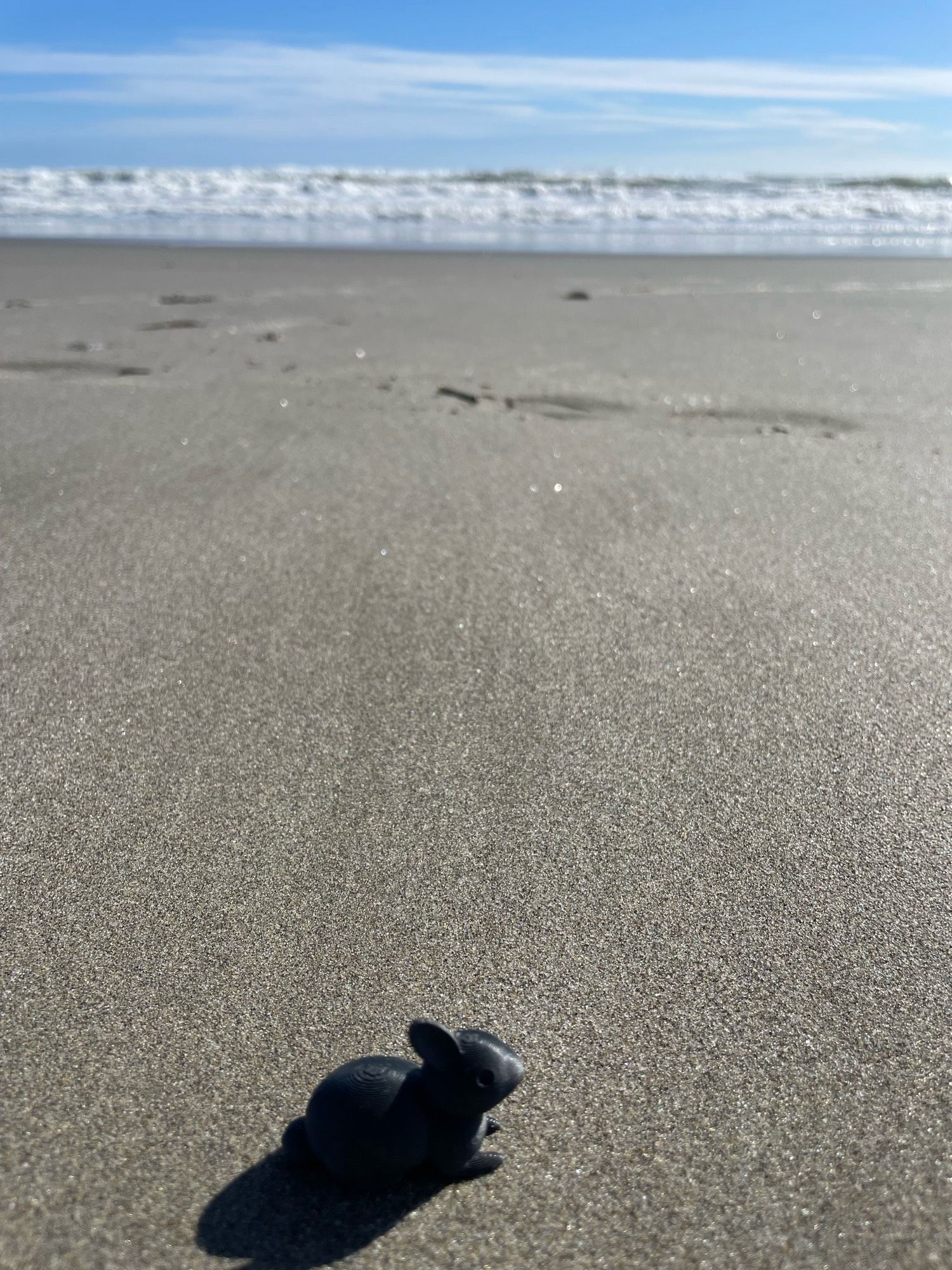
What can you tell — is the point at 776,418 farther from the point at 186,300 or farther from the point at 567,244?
the point at 567,244

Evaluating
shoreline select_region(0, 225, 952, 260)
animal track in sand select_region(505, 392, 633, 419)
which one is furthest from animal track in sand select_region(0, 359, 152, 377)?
shoreline select_region(0, 225, 952, 260)

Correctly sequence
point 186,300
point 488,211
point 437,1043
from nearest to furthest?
point 437,1043 → point 186,300 → point 488,211

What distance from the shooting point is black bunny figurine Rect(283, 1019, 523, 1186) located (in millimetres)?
890

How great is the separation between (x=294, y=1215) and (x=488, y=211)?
14.3 metres

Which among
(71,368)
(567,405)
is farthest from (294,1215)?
(71,368)

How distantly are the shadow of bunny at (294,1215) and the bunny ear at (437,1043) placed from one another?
12 cm

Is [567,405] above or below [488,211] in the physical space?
below

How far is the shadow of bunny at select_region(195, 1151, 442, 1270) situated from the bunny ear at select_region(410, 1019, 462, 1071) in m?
0.12

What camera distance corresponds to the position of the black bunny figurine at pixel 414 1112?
890mm

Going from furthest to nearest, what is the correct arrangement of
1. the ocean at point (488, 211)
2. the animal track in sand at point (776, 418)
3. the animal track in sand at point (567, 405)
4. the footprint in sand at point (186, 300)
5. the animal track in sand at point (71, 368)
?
the ocean at point (488, 211), the footprint in sand at point (186, 300), the animal track in sand at point (71, 368), the animal track in sand at point (567, 405), the animal track in sand at point (776, 418)

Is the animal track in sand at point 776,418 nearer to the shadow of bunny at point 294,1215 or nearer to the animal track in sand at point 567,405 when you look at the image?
the animal track in sand at point 567,405

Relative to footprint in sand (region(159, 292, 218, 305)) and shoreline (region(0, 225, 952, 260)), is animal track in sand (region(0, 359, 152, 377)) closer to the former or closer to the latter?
footprint in sand (region(159, 292, 218, 305))

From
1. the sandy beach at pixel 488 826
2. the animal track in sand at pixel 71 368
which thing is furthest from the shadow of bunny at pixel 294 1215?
the animal track in sand at pixel 71 368

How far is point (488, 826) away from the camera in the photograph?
1.42 m
